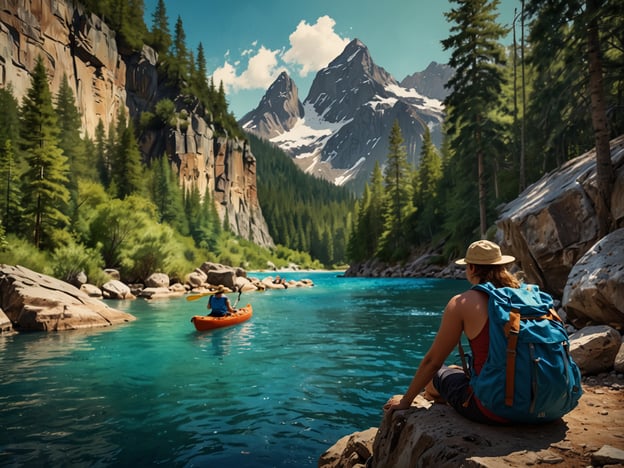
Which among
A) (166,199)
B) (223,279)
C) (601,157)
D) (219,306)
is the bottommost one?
(219,306)

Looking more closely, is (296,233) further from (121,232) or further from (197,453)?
(197,453)

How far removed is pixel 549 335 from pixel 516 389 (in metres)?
0.46

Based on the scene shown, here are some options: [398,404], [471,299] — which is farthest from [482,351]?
[398,404]

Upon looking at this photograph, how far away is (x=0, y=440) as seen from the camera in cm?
561

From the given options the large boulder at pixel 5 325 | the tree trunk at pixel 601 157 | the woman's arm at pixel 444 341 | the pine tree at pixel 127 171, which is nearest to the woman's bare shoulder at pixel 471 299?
the woman's arm at pixel 444 341

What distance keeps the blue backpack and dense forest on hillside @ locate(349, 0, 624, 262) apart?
8.24 meters

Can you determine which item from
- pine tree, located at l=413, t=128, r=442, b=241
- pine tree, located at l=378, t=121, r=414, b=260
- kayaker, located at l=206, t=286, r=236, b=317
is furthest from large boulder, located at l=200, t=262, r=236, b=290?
pine tree, located at l=378, t=121, r=414, b=260

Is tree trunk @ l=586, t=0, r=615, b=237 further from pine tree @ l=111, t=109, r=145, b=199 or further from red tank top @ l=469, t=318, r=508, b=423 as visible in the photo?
pine tree @ l=111, t=109, r=145, b=199

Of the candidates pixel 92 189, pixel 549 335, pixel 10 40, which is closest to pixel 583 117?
pixel 549 335

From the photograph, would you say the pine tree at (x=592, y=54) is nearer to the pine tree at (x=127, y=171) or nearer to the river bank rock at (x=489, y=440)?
the river bank rock at (x=489, y=440)

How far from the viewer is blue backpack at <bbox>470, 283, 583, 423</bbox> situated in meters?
2.85

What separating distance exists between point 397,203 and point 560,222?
1788 inches

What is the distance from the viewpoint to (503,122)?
29.5 metres

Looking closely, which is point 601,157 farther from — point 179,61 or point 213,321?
point 179,61
